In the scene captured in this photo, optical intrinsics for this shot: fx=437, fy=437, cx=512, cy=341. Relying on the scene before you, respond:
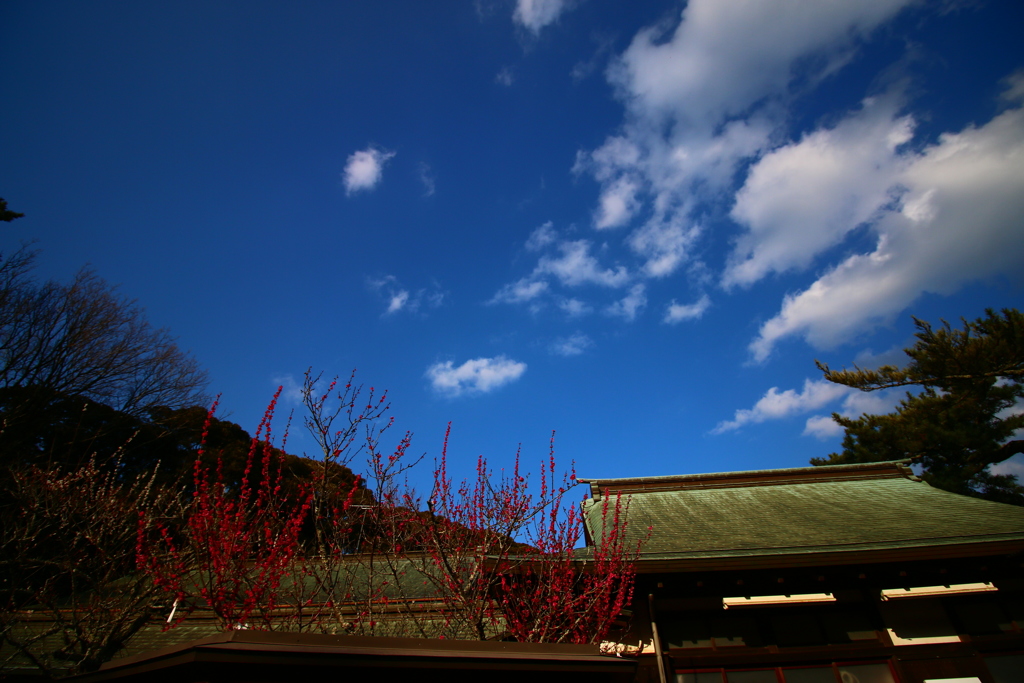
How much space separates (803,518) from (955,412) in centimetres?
1535

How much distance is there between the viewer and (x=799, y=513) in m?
8.29

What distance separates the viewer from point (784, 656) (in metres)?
5.78

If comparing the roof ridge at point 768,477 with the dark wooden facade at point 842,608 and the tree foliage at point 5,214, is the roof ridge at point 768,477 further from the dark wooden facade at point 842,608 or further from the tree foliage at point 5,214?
the tree foliage at point 5,214

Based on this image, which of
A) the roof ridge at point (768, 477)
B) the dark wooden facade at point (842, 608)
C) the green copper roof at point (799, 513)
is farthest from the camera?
the roof ridge at point (768, 477)

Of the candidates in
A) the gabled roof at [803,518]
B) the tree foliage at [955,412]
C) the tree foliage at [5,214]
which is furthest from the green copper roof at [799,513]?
the tree foliage at [5,214]

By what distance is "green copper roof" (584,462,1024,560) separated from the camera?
6180 mm

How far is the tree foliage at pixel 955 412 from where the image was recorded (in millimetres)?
13578

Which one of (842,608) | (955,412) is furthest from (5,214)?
(955,412)

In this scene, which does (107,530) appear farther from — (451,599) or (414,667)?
(414,667)

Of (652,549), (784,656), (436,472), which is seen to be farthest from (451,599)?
(784,656)

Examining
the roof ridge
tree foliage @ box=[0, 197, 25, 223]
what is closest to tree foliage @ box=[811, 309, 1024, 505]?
the roof ridge

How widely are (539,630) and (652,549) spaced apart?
2197 millimetres

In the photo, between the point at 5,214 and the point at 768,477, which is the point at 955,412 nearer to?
the point at 768,477

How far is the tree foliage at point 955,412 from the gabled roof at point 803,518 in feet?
21.1
